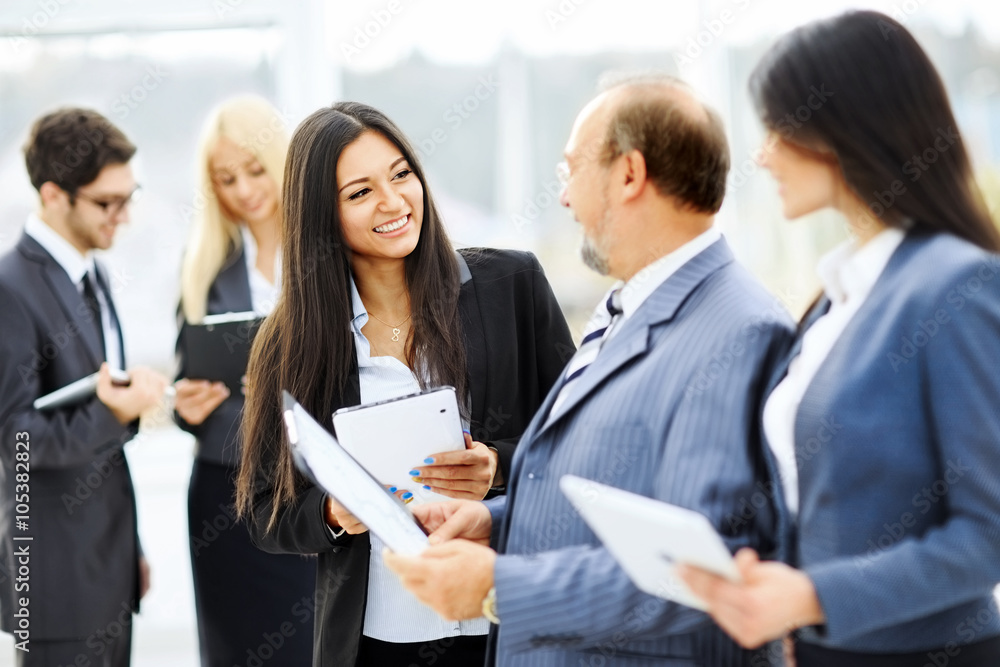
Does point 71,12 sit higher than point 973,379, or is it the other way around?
point 71,12

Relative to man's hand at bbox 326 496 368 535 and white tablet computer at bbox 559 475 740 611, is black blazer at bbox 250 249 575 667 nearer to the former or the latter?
man's hand at bbox 326 496 368 535

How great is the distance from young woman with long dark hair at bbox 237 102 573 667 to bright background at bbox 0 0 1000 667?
1.90m

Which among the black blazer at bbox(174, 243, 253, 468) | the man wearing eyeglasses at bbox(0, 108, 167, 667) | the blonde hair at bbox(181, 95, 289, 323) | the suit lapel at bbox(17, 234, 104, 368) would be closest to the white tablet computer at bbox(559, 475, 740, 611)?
the black blazer at bbox(174, 243, 253, 468)

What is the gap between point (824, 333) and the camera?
117 centimetres

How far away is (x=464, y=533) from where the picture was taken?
155 centimetres

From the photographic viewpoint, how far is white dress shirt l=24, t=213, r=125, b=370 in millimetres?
2623

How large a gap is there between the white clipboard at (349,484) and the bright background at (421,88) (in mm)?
2538

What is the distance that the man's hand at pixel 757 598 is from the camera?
1.02m

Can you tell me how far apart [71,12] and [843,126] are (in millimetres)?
3454

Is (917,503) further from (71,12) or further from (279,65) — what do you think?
(71,12)

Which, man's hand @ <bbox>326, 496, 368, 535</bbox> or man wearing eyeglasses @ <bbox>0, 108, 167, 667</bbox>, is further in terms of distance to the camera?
man wearing eyeglasses @ <bbox>0, 108, 167, 667</bbox>

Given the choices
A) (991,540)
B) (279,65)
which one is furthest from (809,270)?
(991,540)

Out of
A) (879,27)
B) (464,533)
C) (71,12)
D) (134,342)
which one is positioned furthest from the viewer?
(134,342)

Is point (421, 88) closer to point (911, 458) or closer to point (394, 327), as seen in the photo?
point (394, 327)
